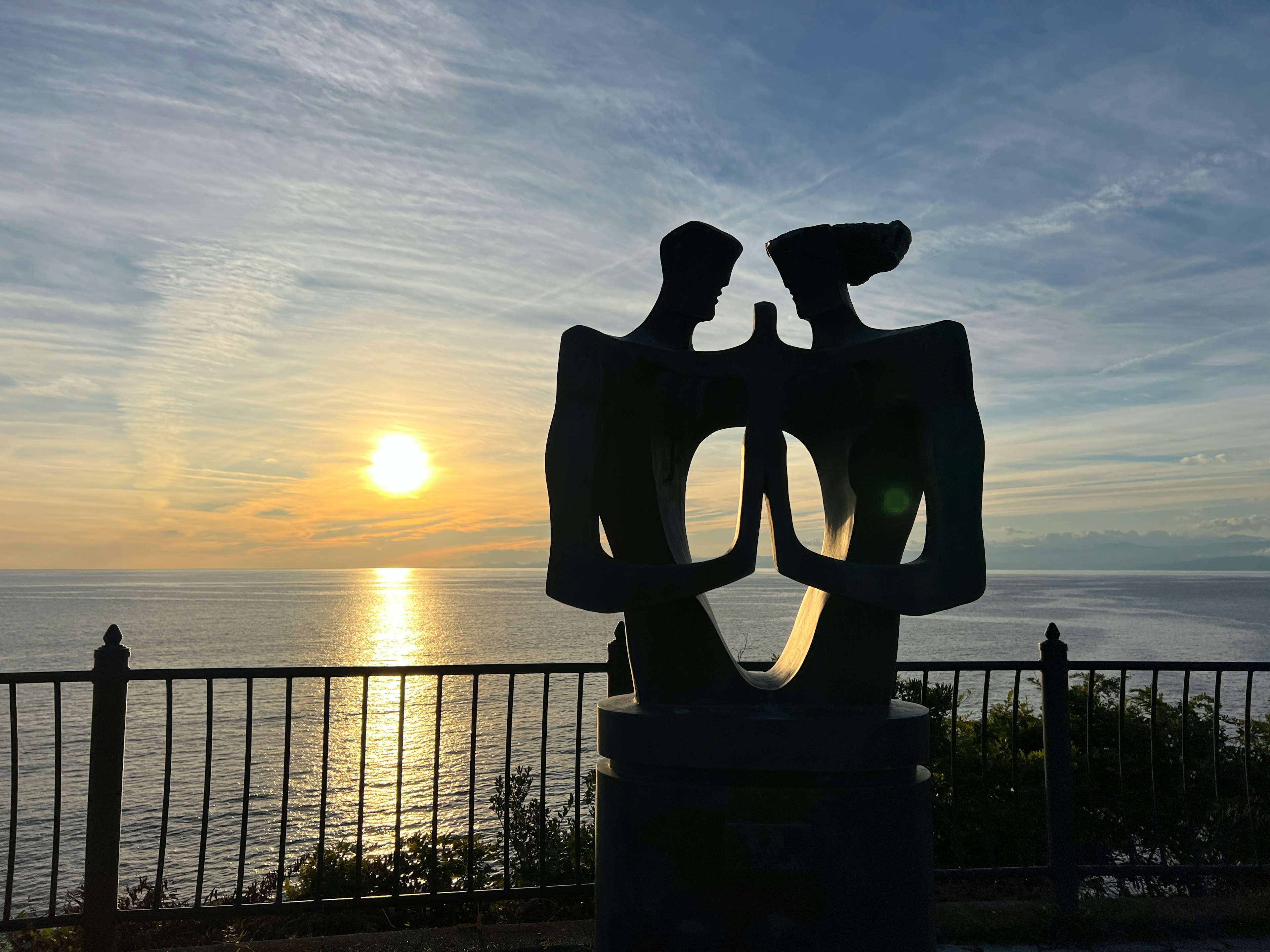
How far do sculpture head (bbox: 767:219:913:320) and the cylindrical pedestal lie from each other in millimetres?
1795

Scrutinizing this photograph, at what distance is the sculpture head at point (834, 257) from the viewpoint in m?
3.91

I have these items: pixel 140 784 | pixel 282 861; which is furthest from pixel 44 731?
pixel 282 861

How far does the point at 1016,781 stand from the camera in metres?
5.85

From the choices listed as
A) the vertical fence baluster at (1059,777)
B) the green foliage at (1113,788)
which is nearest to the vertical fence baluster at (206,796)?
the green foliage at (1113,788)

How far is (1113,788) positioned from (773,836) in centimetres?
545

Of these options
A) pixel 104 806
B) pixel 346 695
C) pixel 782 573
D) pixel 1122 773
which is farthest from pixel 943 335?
pixel 346 695

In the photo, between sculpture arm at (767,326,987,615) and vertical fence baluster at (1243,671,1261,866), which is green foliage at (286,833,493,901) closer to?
sculpture arm at (767,326,987,615)

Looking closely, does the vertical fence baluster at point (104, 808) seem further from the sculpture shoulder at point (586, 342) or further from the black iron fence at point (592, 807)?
the sculpture shoulder at point (586, 342)

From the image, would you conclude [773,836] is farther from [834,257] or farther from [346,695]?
[346,695]

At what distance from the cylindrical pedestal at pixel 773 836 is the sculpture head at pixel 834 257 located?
1795 mm

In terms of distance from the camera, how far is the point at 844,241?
393cm

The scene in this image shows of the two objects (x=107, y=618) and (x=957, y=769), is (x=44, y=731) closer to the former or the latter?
(x=957, y=769)

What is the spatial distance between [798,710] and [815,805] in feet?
1.26

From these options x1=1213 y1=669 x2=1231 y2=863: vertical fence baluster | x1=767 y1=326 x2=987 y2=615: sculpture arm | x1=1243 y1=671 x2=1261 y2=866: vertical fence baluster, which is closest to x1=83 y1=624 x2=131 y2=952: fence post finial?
x1=767 y1=326 x2=987 y2=615: sculpture arm
